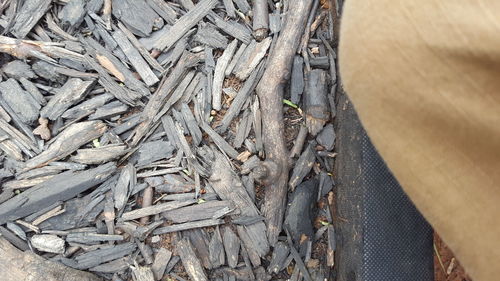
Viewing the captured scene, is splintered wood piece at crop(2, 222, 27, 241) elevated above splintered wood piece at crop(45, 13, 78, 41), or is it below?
below

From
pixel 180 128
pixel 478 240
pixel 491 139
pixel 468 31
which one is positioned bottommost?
pixel 180 128

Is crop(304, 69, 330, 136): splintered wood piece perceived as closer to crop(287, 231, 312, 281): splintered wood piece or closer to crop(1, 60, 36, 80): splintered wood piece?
crop(287, 231, 312, 281): splintered wood piece

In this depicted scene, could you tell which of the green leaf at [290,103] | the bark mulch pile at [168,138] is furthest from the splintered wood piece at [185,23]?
the green leaf at [290,103]

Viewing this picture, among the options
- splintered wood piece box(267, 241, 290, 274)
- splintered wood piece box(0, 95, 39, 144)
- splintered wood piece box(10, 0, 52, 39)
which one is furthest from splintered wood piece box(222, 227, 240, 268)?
splintered wood piece box(10, 0, 52, 39)

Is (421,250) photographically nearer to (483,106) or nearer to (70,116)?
(483,106)

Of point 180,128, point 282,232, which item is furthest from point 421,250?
point 180,128

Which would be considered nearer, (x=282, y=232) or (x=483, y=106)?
(x=483, y=106)

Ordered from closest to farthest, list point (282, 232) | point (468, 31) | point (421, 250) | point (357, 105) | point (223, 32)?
point (468, 31)
point (357, 105)
point (421, 250)
point (282, 232)
point (223, 32)

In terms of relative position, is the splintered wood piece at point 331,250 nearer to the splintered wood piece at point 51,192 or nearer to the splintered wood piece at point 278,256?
the splintered wood piece at point 278,256
